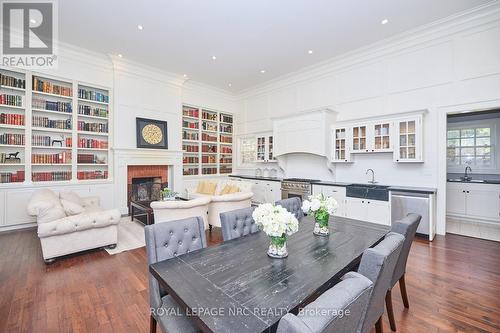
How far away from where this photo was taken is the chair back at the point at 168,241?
159cm

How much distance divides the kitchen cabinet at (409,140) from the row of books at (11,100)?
7.43 meters

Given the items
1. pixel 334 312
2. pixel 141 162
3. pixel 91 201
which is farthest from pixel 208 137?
pixel 334 312

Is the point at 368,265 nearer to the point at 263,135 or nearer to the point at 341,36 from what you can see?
the point at 341,36

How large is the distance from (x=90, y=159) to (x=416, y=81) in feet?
23.6

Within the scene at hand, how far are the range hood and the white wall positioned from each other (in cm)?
51

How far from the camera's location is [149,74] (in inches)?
238

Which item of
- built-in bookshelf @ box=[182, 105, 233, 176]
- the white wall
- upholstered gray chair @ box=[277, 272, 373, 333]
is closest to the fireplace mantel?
built-in bookshelf @ box=[182, 105, 233, 176]

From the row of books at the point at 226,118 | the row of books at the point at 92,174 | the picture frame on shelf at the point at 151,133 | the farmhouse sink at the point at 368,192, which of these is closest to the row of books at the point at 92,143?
the row of books at the point at 92,174

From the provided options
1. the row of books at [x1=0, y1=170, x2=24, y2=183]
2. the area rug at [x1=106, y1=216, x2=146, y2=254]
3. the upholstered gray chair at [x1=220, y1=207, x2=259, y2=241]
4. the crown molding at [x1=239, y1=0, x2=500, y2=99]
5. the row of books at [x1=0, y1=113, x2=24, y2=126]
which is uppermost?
the crown molding at [x1=239, y1=0, x2=500, y2=99]

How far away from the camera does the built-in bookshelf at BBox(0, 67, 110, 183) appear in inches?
176

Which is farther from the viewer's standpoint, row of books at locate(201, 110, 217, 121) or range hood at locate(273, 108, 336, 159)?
row of books at locate(201, 110, 217, 121)

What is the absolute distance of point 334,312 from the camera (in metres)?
0.80

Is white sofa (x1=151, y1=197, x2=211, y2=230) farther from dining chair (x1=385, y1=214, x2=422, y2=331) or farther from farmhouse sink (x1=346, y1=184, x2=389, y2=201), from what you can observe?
farmhouse sink (x1=346, y1=184, x2=389, y2=201)

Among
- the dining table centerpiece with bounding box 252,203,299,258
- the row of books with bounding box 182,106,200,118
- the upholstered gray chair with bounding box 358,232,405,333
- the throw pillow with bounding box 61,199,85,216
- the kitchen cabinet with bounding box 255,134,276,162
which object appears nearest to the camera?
the upholstered gray chair with bounding box 358,232,405,333
